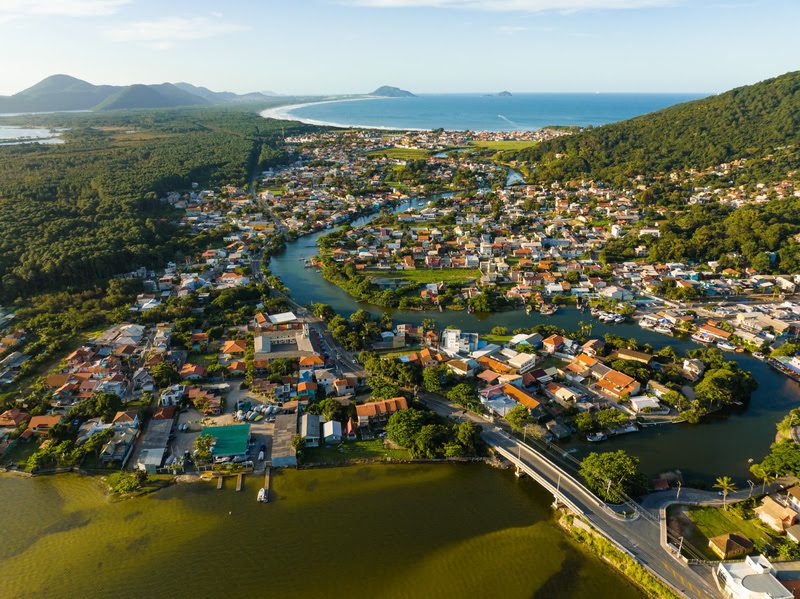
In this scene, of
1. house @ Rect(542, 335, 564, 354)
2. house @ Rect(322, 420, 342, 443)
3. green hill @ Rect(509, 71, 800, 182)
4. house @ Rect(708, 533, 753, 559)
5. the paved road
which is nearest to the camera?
the paved road

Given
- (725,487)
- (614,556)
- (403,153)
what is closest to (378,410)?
(614,556)

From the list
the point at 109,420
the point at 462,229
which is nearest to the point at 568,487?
the point at 109,420

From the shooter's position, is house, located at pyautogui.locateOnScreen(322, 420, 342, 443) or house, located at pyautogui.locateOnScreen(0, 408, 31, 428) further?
house, located at pyautogui.locateOnScreen(0, 408, 31, 428)

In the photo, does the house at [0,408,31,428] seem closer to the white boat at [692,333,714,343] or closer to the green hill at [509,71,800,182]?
the white boat at [692,333,714,343]

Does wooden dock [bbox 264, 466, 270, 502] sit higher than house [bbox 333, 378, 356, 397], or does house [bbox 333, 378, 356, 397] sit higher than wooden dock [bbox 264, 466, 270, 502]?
house [bbox 333, 378, 356, 397]

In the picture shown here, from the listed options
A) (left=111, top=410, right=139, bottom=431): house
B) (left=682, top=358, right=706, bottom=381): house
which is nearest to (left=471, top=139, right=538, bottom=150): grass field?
(left=682, top=358, right=706, bottom=381): house

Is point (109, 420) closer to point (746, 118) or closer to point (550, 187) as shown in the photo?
point (550, 187)

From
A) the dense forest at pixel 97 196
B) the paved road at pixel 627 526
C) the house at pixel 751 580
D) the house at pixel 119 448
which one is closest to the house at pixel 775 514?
the house at pixel 751 580

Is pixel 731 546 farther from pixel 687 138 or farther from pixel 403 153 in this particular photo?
pixel 403 153
